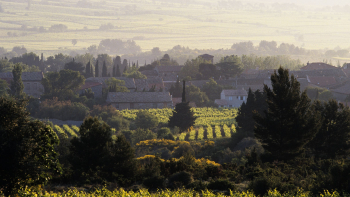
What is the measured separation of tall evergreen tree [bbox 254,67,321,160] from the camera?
24.3 m

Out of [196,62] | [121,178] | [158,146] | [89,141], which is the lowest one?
[158,146]

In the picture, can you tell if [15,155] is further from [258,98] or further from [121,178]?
[258,98]

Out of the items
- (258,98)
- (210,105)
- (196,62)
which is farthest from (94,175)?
(196,62)

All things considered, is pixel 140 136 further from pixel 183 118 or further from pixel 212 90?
pixel 212 90

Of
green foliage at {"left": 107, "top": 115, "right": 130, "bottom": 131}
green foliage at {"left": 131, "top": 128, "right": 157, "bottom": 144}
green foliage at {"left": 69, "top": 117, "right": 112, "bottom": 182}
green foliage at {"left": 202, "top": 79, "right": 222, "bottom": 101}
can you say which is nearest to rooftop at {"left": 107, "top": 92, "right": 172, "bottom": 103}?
green foliage at {"left": 202, "top": 79, "right": 222, "bottom": 101}

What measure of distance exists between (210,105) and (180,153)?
5242cm

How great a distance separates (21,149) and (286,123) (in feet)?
56.6

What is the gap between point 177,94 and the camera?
308 feet

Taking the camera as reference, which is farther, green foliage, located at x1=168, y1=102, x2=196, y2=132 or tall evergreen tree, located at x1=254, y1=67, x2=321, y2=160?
green foliage, located at x1=168, y1=102, x2=196, y2=132

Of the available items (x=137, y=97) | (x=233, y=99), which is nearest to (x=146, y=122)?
(x=137, y=97)

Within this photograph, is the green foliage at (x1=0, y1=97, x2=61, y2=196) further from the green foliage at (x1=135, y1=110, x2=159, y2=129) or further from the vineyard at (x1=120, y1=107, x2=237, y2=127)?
the vineyard at (x1=120, y1=107, x2=237, y2=127)

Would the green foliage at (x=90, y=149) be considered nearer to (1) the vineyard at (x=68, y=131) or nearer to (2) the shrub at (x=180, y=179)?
(2) the shrub at (x=180, y=179)

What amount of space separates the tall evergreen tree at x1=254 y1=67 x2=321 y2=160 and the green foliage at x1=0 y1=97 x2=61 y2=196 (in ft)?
50.8

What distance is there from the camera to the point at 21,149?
11.7 m
